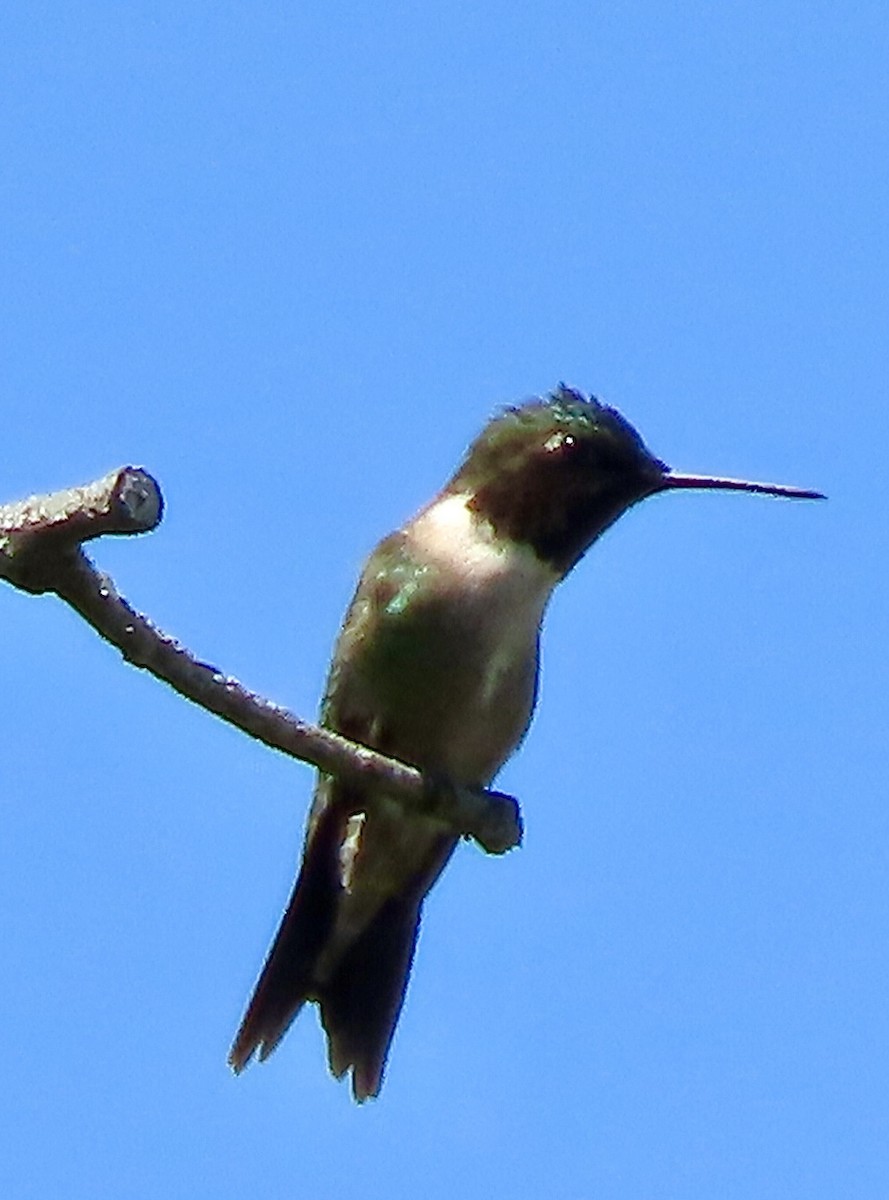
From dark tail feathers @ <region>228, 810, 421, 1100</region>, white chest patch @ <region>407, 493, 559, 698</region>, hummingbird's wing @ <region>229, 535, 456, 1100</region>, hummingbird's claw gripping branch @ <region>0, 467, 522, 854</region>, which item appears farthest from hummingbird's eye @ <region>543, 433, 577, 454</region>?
hummingbird's claw gripping branch @ <region>0, 467, 522, 854</region>

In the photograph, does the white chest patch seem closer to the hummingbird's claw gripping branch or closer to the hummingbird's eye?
the hummingbird's eye

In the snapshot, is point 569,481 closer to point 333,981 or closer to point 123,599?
point 333,981

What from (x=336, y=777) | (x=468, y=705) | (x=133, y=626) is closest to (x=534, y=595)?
(x=468, y=705)

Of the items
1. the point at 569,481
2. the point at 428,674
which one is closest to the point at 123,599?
the point at 428,674

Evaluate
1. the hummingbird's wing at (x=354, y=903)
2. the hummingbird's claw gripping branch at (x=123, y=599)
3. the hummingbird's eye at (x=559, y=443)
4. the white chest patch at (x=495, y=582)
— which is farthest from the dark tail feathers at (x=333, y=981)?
the hummingbird's claw gripping branch at (x=123, y=599)

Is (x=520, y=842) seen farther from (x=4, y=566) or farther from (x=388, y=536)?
(x=4, y=566)

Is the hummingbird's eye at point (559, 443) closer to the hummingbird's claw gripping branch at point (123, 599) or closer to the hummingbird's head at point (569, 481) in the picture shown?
the hummingbird's head at point (569, 481)
